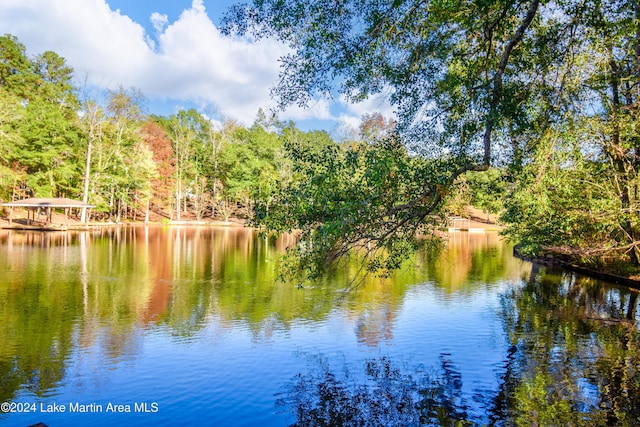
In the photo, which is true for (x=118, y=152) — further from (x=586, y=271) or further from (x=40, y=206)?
(x=586, y=271)

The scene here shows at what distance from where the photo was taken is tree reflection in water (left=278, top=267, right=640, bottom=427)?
8.59 meters

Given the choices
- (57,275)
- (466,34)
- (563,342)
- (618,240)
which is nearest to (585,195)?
(618,240)

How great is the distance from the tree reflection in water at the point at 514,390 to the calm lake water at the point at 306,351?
0.05 meters

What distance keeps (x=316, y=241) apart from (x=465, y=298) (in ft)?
44.8

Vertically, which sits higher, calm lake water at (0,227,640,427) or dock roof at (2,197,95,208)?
dock roof at (2,197,95,208)

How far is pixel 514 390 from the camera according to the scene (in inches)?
390

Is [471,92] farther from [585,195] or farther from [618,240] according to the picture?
[618,240]

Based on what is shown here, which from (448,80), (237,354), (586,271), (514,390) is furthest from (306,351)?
(586,271)

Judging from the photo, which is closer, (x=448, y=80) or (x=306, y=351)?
(x=448, y=80)

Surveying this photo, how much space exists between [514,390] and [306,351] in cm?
507

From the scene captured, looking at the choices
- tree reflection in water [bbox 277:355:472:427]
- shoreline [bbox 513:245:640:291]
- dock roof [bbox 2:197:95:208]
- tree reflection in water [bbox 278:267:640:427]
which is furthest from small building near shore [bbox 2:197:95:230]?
tree reflection in water [bbox 277:355:472:427]

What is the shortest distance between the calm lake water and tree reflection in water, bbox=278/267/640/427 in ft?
0.15

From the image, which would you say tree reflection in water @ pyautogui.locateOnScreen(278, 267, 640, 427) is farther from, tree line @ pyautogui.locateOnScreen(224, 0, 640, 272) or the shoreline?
the shoreline

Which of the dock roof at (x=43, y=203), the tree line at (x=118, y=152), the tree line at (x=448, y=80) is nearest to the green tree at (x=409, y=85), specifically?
the tree line at (x=448, y=80)
